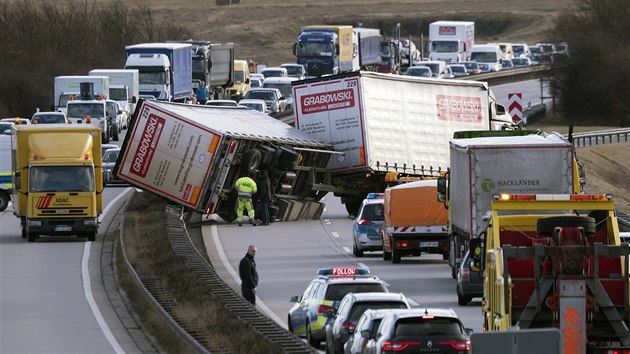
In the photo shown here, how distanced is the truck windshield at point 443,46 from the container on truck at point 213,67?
33.4 metres

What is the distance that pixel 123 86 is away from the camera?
243ft

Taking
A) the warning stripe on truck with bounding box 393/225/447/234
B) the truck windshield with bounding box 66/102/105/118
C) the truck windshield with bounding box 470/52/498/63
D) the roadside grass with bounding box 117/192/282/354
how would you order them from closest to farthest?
the roadside grass with bounding box 117/192/282/354 < the warning stripe on truck with bounding box 393/225/447/234 < the truck windshield with bounding box 66/102/105/118 < the truck windshield with bounding box 470/52/498/63

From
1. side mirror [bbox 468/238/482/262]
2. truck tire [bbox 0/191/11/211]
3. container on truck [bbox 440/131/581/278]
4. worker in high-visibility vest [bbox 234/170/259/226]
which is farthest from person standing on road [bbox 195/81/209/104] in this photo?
side mirror [bbox 468/238/482/262]

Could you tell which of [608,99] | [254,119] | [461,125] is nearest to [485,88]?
[461,125]

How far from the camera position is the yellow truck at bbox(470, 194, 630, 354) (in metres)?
19.2

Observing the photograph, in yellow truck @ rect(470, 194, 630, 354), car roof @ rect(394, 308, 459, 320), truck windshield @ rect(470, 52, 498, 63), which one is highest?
yellow truck @ rect(470, 194, 630, 354)

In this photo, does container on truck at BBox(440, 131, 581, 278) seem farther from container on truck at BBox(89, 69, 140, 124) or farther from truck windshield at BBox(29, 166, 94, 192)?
container on truck at BBox(89, 69, 140, 124)

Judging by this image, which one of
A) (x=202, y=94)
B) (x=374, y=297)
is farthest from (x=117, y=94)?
(x=374, y=297)

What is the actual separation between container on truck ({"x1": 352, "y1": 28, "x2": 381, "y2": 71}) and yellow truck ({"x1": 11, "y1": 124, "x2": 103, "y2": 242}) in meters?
57.1

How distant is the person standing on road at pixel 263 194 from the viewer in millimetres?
45375

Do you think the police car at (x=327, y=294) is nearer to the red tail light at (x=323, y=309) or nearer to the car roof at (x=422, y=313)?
the red tail light at (x=323, y=309)

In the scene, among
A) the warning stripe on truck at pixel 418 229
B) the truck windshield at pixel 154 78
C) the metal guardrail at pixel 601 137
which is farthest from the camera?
the truck windshield at pixel 154 78

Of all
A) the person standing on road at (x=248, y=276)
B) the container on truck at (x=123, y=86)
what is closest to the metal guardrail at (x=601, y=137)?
the container on truck at (x=123, y=86)

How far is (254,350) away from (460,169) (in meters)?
10.4
